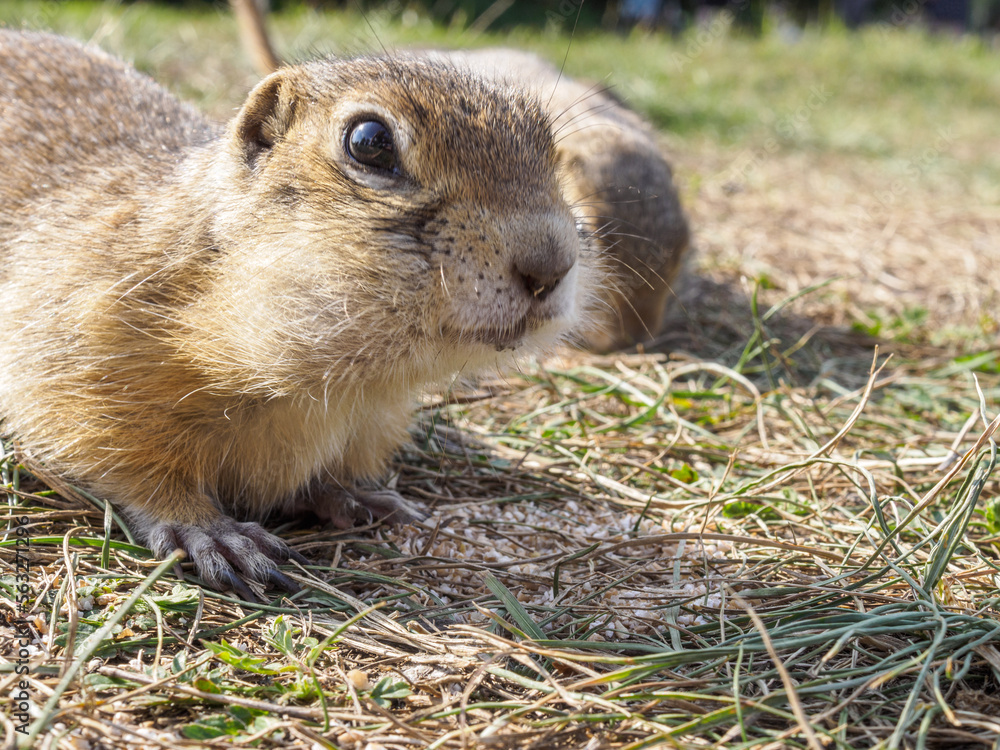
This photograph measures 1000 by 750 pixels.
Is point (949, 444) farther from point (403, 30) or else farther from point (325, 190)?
point (403, 30)

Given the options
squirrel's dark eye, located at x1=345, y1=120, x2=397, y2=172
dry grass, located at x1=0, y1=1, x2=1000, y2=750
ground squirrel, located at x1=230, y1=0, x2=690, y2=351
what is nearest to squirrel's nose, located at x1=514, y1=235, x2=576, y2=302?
squirrel's dark eye, located at x1=345, y1=120, x2=397, y2=172

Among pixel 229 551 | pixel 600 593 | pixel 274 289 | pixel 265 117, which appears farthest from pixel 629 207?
pixel 229 551

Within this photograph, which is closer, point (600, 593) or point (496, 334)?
point (496, 334)

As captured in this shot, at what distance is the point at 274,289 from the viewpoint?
2273 millimetres

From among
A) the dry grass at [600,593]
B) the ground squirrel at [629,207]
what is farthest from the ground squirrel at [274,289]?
the ground squirrel at [629,207]

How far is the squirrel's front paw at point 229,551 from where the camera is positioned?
244 centimetres

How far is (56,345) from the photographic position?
8.62ft

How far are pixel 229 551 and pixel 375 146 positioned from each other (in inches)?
46.9

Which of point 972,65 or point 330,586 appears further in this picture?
point 972,65

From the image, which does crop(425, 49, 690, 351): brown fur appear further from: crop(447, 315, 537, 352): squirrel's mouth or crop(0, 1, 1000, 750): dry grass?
crop(447, 315, 537, 352): squirrel's mouth

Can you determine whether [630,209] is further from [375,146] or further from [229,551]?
[229,551]

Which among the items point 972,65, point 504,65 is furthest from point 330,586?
point 972,65

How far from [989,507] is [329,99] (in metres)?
2.44

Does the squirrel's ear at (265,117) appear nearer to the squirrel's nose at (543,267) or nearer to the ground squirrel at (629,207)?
the squirrel's nose at (543,267)
